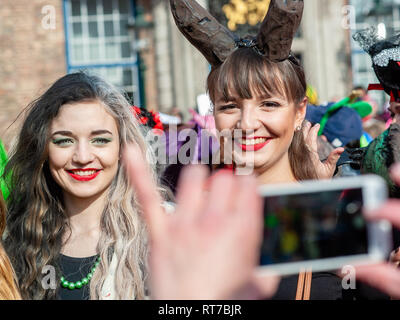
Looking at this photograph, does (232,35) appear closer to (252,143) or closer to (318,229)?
(252,143)

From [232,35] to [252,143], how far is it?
462 millimetres

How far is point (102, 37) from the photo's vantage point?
13.0m

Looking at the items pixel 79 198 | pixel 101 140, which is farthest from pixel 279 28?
pixel 79 198

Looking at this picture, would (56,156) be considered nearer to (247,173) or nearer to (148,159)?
(148,159)

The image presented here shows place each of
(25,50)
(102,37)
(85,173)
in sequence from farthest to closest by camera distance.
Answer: (102,37) → (25,50) → (85,173)

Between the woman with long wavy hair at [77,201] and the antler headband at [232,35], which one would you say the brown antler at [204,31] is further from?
the woman with long wavy hair at [77,201]

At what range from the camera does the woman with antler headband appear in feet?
7.25

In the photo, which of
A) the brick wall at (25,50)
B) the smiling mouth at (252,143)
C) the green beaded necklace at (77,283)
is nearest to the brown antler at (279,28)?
the smiling mouth at (252,143)

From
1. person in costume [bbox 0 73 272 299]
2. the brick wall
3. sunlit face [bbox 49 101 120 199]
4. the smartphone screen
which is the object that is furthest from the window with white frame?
the smartphone screen

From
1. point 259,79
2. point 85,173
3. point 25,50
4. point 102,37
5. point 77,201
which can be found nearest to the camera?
point 259,79

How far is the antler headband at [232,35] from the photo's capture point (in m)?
2.23

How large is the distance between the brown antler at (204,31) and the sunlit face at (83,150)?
1.40 feet

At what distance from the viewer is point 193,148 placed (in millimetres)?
4266

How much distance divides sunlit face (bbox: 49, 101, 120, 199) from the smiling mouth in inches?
18.7
